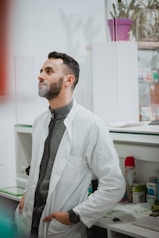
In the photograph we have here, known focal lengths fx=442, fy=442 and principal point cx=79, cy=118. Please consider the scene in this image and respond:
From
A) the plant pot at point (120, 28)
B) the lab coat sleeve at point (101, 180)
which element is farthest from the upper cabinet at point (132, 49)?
the lab coat sleeve at point (101, 180)

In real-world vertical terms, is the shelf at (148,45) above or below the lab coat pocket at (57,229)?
above

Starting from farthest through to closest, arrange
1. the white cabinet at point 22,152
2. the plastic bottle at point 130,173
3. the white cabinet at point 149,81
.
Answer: the white cabinet at point 149,81, the plastic bottle at point 130,173, the white cabinet at point 22,152

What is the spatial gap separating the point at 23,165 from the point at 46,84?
39cm

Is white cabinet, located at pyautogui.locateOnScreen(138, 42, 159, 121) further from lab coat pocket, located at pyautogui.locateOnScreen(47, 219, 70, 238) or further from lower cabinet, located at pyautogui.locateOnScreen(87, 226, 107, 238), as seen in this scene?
lab coat pocket, located at pyautogui.locateOnScreen(47, 219, 70, 238)

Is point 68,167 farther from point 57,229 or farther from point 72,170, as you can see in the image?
point 57,229

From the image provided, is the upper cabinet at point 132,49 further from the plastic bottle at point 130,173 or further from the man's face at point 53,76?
the man's face at point 53,76

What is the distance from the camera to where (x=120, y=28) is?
186 cm

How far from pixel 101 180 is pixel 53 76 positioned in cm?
38

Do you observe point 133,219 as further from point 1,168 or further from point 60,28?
point 60,28

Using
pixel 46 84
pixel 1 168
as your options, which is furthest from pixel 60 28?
pixel 1 168

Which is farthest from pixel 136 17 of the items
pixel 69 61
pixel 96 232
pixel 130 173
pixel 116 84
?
pixel 96 232

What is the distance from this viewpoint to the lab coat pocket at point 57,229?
4.75 feet

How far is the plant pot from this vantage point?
5.78 feet

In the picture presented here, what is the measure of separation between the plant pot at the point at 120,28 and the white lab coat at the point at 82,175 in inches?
16.9
